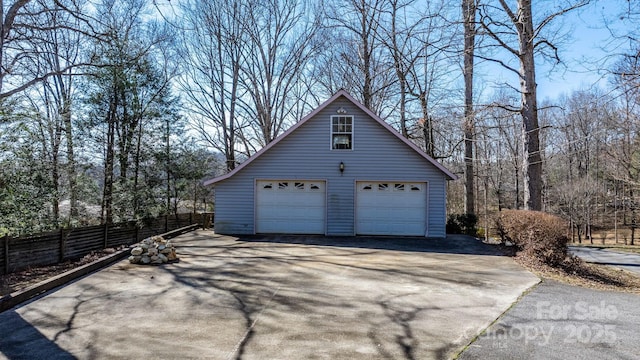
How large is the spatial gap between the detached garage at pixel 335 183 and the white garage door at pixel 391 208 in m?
0.03

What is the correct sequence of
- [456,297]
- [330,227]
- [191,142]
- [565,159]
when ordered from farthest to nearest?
[565,159]
[191,142]
[330,227]
[456,297]

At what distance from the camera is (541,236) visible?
861 cm

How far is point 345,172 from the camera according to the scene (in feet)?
44.3

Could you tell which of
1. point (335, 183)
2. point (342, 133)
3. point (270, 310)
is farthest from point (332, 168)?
point (270, 310)

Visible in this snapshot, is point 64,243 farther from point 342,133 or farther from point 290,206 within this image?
point 342,133

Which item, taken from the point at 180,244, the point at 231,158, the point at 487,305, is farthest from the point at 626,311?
the point at 231,158

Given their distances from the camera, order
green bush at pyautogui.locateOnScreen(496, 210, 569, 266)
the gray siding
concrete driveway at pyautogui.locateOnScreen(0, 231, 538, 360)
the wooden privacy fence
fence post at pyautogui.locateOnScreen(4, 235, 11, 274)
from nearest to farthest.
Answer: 1. concrete driveway at pyautogui.locateOnScreen(0, 231, 538, 360)
2. green bush at pyautogui.locateOnScreen(496, 210, 569, 266)
3. fence post at pyautogui.locateOnScreen(4, 235, 11, 274)
4. the wooden privacy fence
5. the gray siding

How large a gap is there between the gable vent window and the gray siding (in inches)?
6.2

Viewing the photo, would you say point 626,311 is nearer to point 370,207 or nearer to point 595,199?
point 370,207

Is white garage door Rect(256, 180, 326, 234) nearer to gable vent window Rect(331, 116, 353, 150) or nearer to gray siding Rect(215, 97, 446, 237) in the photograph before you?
gray siding Rect(215, 97, 446, 237)

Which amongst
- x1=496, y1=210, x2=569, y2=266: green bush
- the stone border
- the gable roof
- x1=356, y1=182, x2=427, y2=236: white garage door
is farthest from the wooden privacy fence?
x1=496, y1=210, x2=569, y2=266: green bush

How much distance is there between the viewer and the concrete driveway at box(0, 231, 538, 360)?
3.94 m

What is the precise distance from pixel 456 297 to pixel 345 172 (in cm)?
802

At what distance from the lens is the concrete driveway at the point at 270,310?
3943mm
